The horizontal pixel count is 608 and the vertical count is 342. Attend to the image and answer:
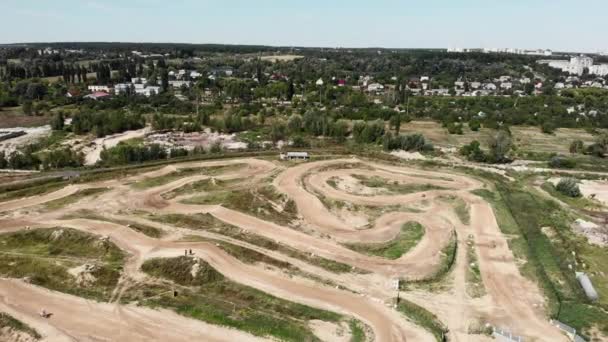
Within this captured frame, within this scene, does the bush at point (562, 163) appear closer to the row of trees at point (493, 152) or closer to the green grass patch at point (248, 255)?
the row of trees at point (493, 152)

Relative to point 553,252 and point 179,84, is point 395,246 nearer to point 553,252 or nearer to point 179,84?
point 553,252

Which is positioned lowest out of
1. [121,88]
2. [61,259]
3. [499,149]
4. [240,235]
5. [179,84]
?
[61,259]

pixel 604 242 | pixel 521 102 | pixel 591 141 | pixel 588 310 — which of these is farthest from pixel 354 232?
pixel 521 102

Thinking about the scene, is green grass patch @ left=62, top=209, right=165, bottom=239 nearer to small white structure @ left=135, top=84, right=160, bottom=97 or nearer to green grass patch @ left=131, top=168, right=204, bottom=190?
green grass patch @ left=131, top=168, right=204, bottom=190

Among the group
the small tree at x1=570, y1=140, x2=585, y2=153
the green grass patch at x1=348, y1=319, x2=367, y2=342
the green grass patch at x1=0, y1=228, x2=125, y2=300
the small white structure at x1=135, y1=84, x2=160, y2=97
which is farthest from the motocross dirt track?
the small white structure at x1=135, y1=84, x2=160, y2=97

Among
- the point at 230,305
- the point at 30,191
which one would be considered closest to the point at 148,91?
the point at 30,191

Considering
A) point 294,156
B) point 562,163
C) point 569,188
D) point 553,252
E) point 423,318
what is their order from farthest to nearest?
point 562,163, point 294,156, point 569,188, point 553,252, point 423,318

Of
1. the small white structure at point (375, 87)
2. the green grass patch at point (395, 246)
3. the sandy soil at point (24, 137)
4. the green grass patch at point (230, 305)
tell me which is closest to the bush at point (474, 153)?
the green grass patch at point (395, 246)
